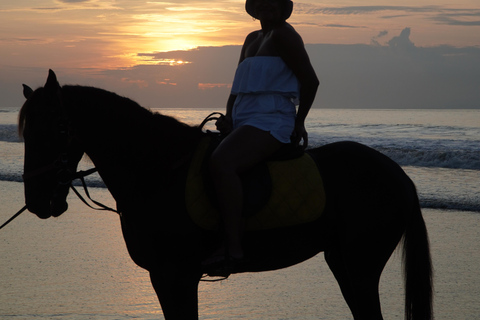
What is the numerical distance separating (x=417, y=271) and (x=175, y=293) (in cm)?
145

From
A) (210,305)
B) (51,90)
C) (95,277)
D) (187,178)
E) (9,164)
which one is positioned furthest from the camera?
(9,164)

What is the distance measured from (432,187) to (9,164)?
11553 mm

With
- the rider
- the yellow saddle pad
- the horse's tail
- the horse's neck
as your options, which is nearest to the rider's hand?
the rider

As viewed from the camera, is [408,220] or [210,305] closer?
[408,220]

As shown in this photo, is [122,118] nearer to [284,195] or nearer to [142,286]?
[284,195]

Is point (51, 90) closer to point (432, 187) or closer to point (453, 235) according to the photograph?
point (453, 235)

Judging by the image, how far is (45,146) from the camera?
2.61m

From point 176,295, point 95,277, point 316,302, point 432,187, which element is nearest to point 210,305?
point 316,302

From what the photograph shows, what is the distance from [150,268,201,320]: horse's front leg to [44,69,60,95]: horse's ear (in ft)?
3.42

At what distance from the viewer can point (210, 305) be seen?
4410mm

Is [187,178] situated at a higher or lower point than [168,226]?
higher

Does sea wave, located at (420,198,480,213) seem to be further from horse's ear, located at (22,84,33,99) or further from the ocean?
horse's ear, located at (22,84,33,99)

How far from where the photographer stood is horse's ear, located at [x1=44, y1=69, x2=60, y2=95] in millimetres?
2529

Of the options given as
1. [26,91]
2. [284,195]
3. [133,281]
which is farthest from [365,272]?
[133,281]
